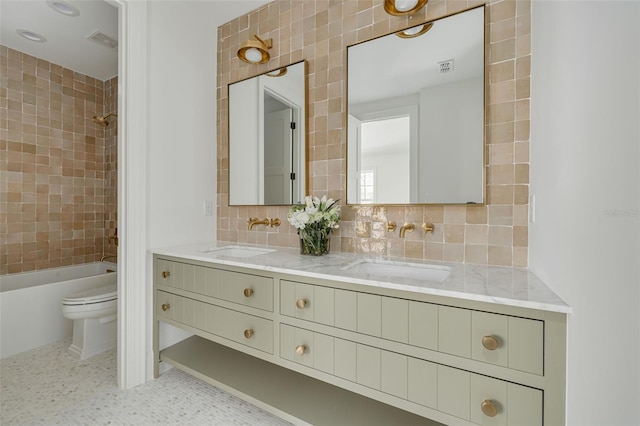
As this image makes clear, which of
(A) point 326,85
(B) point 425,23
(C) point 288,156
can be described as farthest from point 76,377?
(B) point 425,23

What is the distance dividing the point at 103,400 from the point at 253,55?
7.65ft

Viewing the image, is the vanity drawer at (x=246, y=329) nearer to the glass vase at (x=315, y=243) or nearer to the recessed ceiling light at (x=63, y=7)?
the glass vase at (x=315, y=243)

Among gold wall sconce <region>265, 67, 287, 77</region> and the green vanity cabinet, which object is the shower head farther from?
the green vanity cabinet

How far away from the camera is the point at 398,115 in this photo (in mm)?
1650

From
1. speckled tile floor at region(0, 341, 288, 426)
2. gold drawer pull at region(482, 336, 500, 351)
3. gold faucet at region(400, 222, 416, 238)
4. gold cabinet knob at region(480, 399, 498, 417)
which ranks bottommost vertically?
speckled tile floor at region(0, 341, 288, 426)

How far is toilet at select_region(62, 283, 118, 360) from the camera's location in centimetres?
215

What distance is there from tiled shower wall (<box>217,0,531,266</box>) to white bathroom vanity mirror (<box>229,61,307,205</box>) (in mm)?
70

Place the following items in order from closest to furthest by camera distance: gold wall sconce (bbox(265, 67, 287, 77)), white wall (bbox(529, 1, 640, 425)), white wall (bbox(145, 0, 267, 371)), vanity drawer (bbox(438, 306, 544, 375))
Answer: white wall (bbox(529, 1, 640, 425)), vanity drawer (bbox(438, 306, 544, 375)), white wall (bbox(145, 0, 267, 371)), gold wall sconce (bbox(265, 67, 287, 77))

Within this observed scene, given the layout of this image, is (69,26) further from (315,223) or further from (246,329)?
(246,329)

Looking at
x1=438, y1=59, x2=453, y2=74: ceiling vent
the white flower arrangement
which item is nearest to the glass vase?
the white flower arrangement

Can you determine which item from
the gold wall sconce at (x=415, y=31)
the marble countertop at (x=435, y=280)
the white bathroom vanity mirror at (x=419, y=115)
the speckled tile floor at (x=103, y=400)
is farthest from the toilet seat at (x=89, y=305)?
the gold wall sconce at (x=415, y=31)

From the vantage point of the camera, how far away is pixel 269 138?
213cm

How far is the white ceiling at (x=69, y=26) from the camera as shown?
2.18 meters

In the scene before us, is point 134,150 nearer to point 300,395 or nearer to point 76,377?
point 76,377
